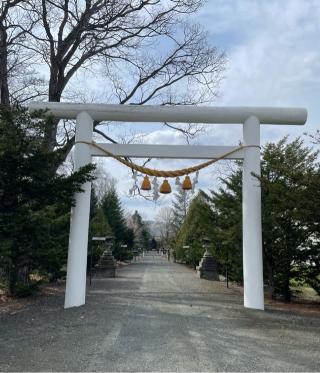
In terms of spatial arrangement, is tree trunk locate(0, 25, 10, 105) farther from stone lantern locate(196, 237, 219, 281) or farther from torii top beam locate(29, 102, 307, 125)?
stone lantern locate(196, 237, 219, 281)

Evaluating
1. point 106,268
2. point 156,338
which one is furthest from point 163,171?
point 106,268

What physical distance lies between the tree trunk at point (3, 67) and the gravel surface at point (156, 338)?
771 centimetres

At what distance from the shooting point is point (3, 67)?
13.7 m

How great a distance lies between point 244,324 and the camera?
762 cm

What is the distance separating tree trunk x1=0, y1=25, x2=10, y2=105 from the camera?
13.3 meters

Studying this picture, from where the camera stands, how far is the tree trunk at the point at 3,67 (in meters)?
13.3

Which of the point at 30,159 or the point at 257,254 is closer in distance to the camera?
the point at 30,159

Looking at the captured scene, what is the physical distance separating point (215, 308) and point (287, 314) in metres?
1.58

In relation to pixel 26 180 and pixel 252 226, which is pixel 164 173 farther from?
pixel 26 180

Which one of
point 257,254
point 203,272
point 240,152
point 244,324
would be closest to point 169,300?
point 257,254

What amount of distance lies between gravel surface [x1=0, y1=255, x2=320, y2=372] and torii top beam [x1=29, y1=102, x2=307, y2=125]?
4443 millimetres

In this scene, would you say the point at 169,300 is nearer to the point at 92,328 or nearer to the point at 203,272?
the point at 92,328

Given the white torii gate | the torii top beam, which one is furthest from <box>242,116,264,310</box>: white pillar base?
the torii top beam

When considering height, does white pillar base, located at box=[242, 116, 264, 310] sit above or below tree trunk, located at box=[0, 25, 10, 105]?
below
